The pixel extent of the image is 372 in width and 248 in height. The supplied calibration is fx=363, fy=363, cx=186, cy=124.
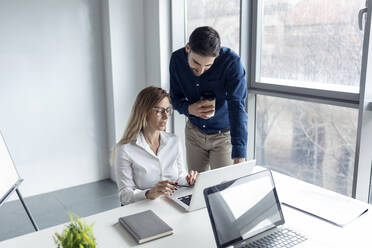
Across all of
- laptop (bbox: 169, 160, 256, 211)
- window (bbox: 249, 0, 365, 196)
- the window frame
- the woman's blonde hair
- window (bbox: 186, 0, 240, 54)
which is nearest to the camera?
laptop (bbox: 169, 160, 256, 211)

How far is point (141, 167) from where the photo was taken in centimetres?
193

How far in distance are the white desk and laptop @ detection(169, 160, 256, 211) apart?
1.4 inches

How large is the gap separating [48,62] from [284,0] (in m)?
2.21

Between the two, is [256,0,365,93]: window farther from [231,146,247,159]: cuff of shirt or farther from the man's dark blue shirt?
[231,146,247,159]: cuff of shirt

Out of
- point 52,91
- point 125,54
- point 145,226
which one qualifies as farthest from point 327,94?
point 52,91

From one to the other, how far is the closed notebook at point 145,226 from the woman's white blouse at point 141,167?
243 mm

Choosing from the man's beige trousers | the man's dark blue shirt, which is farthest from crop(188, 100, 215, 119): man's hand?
the man's beige trousers

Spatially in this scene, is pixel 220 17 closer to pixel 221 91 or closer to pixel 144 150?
pixel 221 91

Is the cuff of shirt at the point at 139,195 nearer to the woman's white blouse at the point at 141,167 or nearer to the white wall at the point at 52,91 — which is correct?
the woman's white blouse at the point at 141,167

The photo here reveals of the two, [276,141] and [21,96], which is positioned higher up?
[21,96]

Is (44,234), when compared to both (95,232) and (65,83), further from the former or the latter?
(65,83)

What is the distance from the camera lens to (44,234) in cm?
148

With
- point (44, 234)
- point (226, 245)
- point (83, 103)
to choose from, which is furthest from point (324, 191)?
point (83, 103)

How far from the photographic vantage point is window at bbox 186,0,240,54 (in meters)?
3.11
